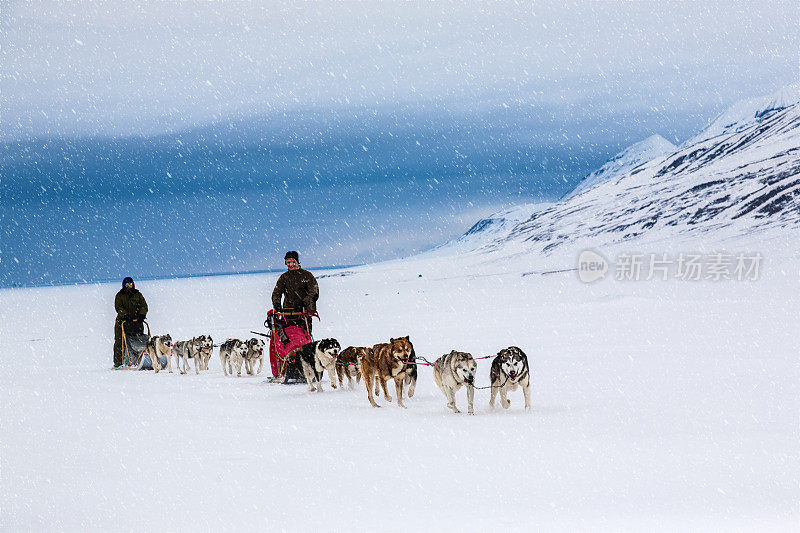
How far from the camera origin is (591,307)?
2983cm

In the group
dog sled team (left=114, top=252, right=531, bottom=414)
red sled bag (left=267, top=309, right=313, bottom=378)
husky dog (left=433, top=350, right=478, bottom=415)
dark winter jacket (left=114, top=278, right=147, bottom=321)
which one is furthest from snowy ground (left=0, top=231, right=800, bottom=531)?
dark winter jacket (left=114, top=278, right=147, bottom=321)

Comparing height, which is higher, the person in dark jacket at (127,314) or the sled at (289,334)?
the person in dark jacket at (127,314)

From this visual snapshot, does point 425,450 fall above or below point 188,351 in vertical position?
below

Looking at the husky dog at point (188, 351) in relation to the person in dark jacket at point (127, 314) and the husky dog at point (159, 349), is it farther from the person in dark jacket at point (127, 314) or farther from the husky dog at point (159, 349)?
the person in dark jacket at point (127, 314)

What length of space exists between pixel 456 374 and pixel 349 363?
3024 millimetres

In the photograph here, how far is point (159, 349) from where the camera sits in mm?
17859

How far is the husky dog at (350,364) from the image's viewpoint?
1285cm

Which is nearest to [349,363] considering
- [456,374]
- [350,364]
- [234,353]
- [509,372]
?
[350,364]

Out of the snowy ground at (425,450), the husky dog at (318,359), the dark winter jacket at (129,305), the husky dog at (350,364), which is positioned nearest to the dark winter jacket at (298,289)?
the husky dog at (318,359)

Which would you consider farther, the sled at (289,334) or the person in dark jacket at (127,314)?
the person in dark jacket at (127,314)

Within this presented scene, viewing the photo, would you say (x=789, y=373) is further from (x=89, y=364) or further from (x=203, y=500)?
(x=89, y=364)

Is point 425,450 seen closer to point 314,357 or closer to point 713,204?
point 314,357

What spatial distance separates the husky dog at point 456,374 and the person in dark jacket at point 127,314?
10.2 meters

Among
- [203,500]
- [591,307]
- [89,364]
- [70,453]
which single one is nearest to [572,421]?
[203,500]
